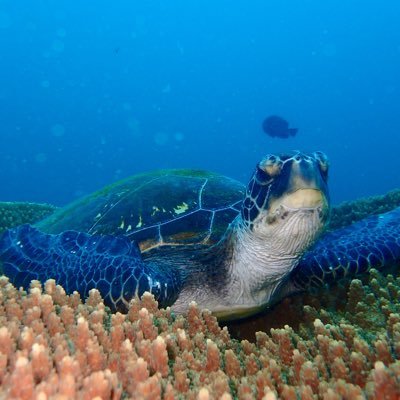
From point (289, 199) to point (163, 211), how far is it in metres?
Answer: 1.58

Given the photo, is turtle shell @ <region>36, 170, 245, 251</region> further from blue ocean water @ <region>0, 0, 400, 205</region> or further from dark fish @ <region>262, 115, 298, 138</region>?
blue ocean water @ <region>0, 0, 400, 205</region>

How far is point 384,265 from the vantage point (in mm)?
2916

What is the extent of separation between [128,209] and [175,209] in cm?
49

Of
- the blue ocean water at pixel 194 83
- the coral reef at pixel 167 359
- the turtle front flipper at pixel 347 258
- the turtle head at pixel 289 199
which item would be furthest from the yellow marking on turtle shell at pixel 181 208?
the blue ocean water at pixel 194 83

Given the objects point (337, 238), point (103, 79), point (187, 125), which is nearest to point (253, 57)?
point (187, 125)

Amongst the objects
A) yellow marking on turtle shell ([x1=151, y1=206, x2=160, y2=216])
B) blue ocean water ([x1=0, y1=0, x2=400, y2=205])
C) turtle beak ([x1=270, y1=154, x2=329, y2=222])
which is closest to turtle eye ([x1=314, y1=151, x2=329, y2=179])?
turtle beak ([x1=270, y1=154, x2=329, y2=222])

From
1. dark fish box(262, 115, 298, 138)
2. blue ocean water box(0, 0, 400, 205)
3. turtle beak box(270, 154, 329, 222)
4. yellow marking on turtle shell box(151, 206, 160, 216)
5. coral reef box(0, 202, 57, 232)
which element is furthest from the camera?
blue ocean water box(0, 0, 400, 205)

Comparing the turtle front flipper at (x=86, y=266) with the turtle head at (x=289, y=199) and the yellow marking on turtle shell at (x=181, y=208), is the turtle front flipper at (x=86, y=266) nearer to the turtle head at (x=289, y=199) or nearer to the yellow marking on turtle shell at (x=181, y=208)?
the yellow marking on turtle shell at (x=181, y=208)

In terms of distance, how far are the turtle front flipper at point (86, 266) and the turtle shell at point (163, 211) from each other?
33cm

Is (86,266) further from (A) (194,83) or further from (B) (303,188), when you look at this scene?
(A) (194,83)

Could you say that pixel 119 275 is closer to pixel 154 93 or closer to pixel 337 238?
pixel 337 238

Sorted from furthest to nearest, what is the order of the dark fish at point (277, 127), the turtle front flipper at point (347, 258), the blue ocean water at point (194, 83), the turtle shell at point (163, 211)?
1. the blue ocean water at point (194, 83)
2. the dark fish at point (277, 127)
3. the turtle shell at point (163, 211)
4. the turtle front flipper at point (347, 258)

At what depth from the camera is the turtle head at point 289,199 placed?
2111 millimetres

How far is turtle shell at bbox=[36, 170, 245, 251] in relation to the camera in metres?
3.27
